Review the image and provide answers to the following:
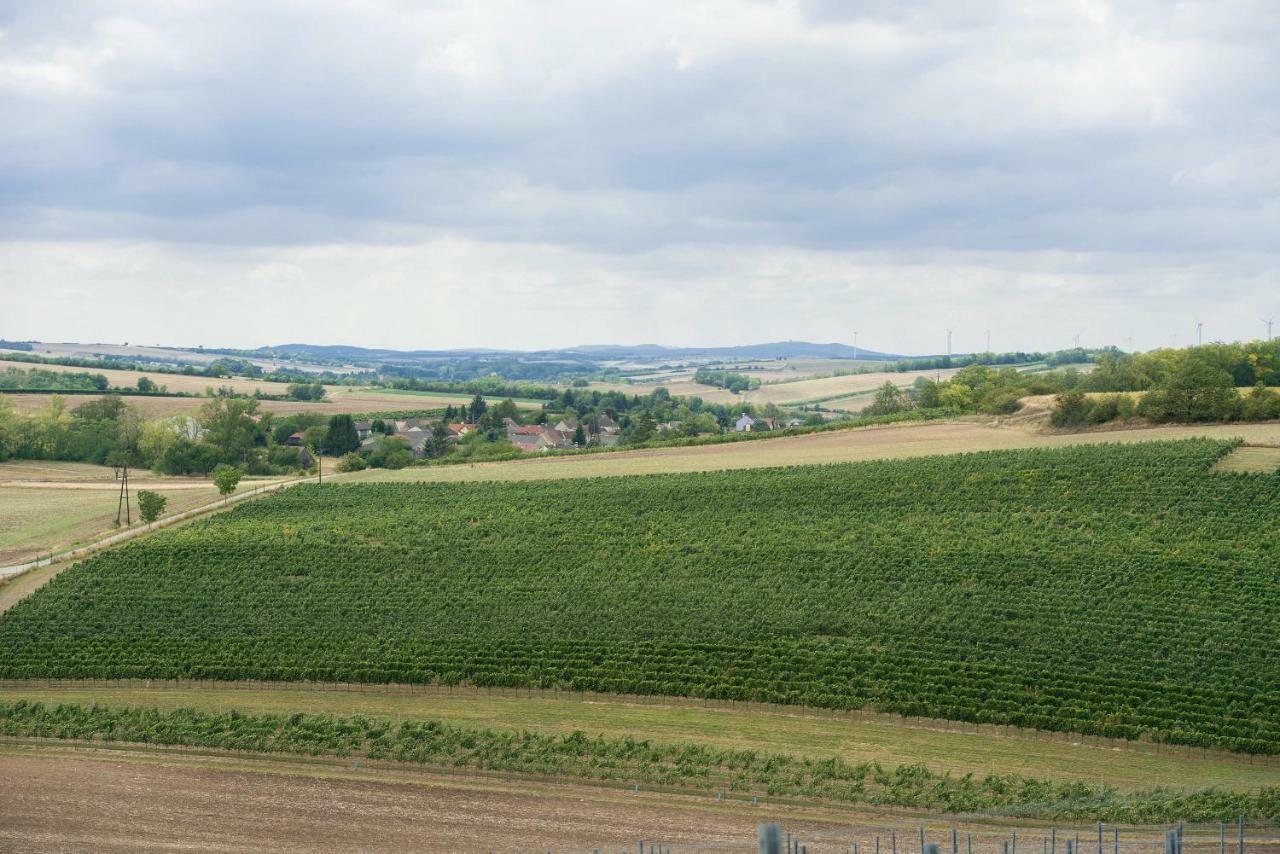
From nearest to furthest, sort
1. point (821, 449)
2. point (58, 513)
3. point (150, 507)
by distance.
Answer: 1. point (150, 507)
2. point (58, 513)
3. point (821, 449)

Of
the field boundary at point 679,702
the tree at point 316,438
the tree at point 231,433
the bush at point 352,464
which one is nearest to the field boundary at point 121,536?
the bush at point 352,464

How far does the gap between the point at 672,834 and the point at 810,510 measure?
37957 mm

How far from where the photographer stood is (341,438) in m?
132

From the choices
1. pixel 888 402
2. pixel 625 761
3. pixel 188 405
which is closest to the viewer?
pixel 625 761

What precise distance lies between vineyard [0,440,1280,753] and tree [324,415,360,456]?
58.6 meters

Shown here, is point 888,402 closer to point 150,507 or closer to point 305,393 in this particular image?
point 150,507

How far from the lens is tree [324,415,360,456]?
131000mm

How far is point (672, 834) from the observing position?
2827 cm

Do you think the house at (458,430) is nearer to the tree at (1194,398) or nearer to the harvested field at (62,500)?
the harvested field at (62,500)

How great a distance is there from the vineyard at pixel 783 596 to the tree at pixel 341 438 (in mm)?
58586

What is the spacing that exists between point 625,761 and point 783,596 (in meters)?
18.1

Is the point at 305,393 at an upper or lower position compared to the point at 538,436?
upper

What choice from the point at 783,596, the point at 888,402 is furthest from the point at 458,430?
the point at 783,596

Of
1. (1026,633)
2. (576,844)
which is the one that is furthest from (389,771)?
(1026,633)
